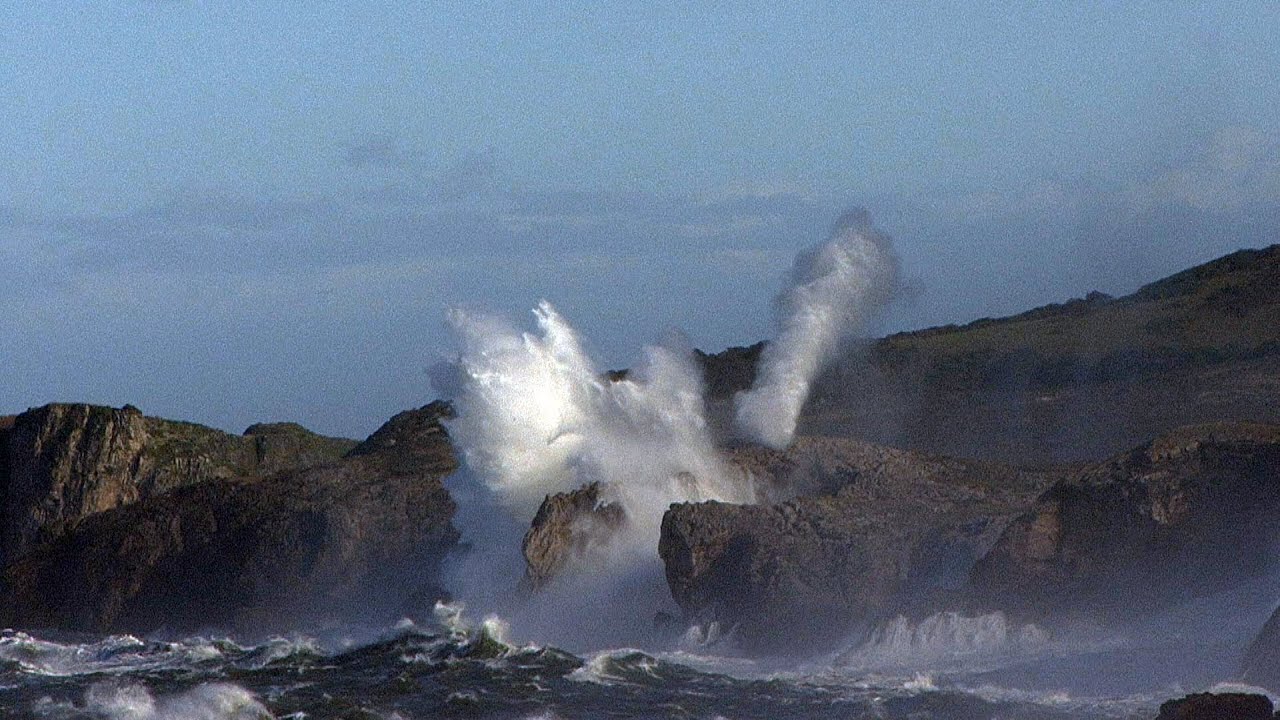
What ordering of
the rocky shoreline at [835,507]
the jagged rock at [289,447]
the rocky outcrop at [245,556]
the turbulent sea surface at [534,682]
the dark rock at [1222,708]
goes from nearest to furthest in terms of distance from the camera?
the dark rock at [1222,708] → the turbulent sea surface at [534,682] → the rocky shoreline at [835,507] → the rocky outcrop at [245,556] → the jagged rock at [289,447]

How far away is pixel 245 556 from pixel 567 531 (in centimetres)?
765

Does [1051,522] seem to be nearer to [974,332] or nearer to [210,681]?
[210,681]

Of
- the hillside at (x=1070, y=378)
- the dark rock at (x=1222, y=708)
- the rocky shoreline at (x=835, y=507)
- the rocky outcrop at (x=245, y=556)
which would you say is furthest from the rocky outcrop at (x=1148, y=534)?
the hillside at (x=1070, y=378)

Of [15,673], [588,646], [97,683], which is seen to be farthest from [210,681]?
[588,646]

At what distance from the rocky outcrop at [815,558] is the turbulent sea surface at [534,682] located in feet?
4.50

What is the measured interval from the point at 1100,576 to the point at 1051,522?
1.29 meters

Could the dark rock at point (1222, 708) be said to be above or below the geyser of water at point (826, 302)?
below

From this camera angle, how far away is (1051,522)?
1439 inches

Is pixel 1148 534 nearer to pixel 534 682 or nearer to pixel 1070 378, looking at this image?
pixel 534 682

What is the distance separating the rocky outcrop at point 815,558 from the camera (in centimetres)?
3784

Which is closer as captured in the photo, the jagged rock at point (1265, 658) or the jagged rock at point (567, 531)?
the jagged rock at point (1265, 658)

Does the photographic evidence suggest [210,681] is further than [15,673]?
No

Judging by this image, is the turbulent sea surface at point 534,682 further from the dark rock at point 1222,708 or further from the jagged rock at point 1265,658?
the dark rock at point 1222,708

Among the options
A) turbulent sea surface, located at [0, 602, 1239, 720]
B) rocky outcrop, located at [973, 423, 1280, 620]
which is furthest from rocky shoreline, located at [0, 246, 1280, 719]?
turbulent sea surface, located at [0, 602, 1239, 720]
